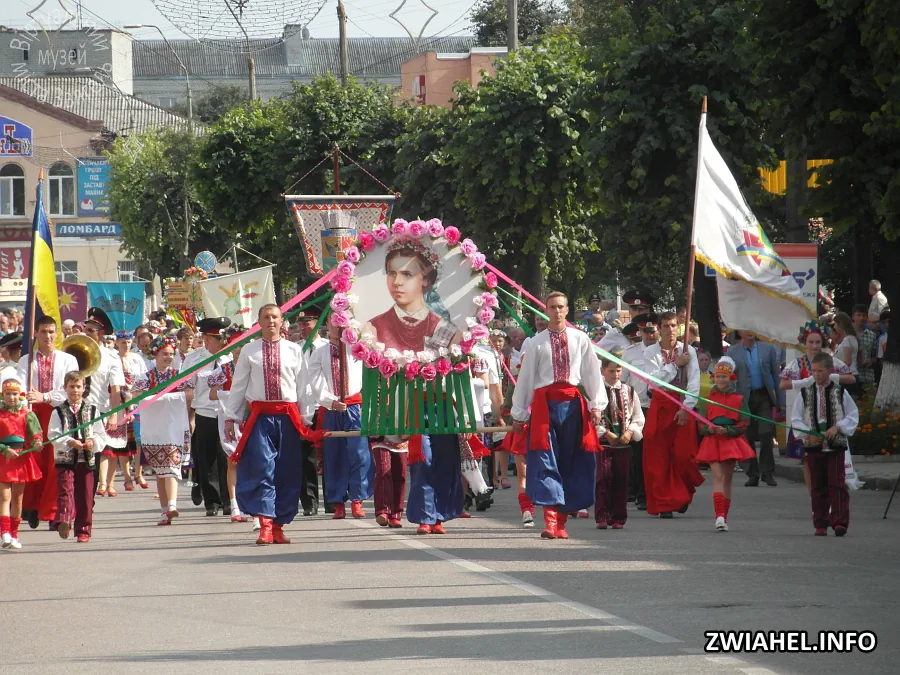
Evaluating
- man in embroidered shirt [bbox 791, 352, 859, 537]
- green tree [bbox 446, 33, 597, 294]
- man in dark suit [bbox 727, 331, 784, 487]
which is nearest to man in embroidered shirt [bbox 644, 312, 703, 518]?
man in embroidered shirt [bbox 791, 352, 859, 537]

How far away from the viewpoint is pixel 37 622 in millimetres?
9258

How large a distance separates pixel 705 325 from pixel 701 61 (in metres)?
4.91

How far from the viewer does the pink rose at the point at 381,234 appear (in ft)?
46.1

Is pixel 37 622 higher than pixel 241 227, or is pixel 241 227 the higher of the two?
pixel 241 227

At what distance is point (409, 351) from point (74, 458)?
3.03 meters

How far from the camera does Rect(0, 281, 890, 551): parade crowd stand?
13438 millimetres

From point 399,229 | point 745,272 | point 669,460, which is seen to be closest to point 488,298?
point 399,229

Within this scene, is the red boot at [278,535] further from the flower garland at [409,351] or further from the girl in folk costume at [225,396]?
the girl in folk costume at [225,396]

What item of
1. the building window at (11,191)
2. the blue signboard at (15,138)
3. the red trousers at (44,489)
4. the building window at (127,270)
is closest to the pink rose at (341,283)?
the red trousers at (44,489)

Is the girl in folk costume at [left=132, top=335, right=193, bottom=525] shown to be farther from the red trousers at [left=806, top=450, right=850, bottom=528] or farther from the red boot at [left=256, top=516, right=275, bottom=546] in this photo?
the red trousers at [left=806, top=450, right=850, bottom=528]

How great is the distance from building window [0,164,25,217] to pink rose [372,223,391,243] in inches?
2380

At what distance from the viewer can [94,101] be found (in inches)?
3297

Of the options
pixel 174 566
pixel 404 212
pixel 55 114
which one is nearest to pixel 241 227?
pixel 404 212

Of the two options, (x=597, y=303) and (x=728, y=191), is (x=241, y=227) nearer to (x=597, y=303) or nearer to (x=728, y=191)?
(x=597, y=303)
